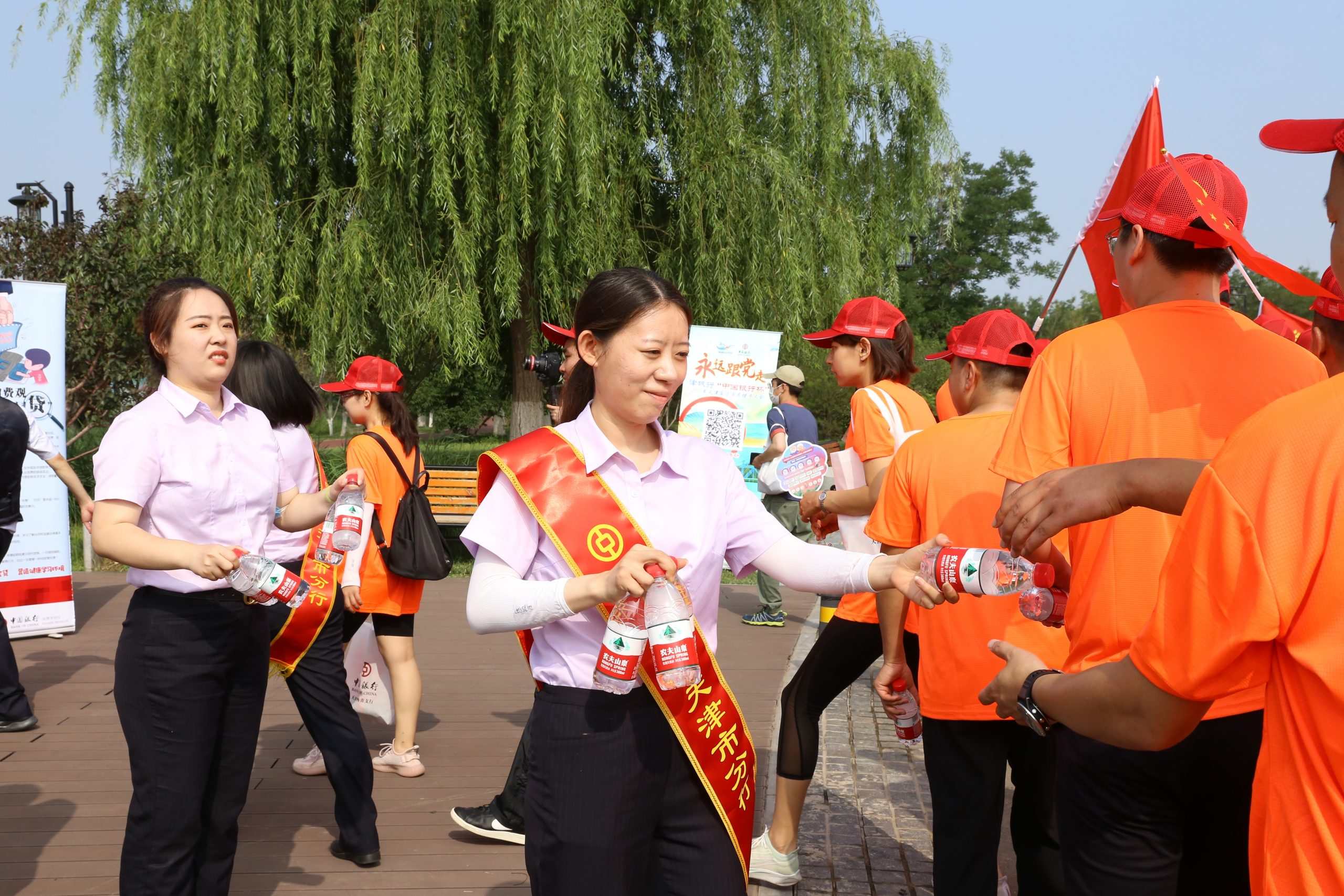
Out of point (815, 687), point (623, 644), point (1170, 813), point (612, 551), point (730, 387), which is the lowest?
point (815, 687)

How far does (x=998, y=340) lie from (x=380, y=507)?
128 inches

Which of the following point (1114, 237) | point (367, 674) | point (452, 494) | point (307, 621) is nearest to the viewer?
point (1114, 237)

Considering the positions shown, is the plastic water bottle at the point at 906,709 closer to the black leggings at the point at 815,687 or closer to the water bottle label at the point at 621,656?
the black leggings at the point at 815,687

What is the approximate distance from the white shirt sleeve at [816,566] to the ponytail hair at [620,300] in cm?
59

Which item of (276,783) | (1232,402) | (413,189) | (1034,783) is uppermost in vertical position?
(413,189)

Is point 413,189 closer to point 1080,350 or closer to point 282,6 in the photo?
point 282,6

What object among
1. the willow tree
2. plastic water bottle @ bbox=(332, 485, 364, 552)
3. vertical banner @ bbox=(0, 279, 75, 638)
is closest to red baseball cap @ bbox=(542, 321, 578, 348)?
plastic water bottle @ bbox=(332, 485, 364, 552)

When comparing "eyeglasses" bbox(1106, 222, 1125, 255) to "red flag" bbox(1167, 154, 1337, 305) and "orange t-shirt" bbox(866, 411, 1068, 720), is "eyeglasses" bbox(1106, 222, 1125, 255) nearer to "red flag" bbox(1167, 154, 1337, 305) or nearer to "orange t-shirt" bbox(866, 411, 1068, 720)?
"red flag" bbox(1167, 154, 1337, 305)

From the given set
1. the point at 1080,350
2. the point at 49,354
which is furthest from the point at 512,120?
the point at 1080,350

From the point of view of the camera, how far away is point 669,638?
239 centimetres

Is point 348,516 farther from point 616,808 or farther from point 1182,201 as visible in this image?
point 1182,201

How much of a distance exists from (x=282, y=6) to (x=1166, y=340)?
1231cm

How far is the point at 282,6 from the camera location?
1277 centimetres

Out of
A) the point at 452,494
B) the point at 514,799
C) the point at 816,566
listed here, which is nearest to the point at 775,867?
the point at 514,799
